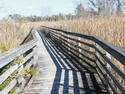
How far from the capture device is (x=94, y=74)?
5.17 metres

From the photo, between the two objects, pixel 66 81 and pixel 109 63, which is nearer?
pixel 109 63

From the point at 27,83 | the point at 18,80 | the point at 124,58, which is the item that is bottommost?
the point at 27,83

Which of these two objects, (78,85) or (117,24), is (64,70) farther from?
(117,24)

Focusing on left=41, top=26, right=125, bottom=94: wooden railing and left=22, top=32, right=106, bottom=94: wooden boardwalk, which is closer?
left=41, top=26, right=125, bottom=94: wooden railing

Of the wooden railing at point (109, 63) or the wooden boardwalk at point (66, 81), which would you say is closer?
the wooden railing at point (109, 63)

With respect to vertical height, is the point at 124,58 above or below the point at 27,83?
above

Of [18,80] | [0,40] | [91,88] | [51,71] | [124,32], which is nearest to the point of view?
[18,80]

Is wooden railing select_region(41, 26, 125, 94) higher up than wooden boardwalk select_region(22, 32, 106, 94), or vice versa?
wooden railing select_region(41, 26, 125, 94)

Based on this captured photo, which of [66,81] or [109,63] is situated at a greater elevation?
[109,63]

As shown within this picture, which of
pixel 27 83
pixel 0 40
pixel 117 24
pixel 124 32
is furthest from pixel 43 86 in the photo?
pixel 0 40

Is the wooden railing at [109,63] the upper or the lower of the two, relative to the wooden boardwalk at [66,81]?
upper

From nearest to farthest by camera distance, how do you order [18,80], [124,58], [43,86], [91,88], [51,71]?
[124,58], [18,80], [91,88], [43,86], [51,71]

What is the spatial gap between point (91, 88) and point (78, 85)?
0.35 metres

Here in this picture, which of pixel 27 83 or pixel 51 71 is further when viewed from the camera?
pixel 51 71
